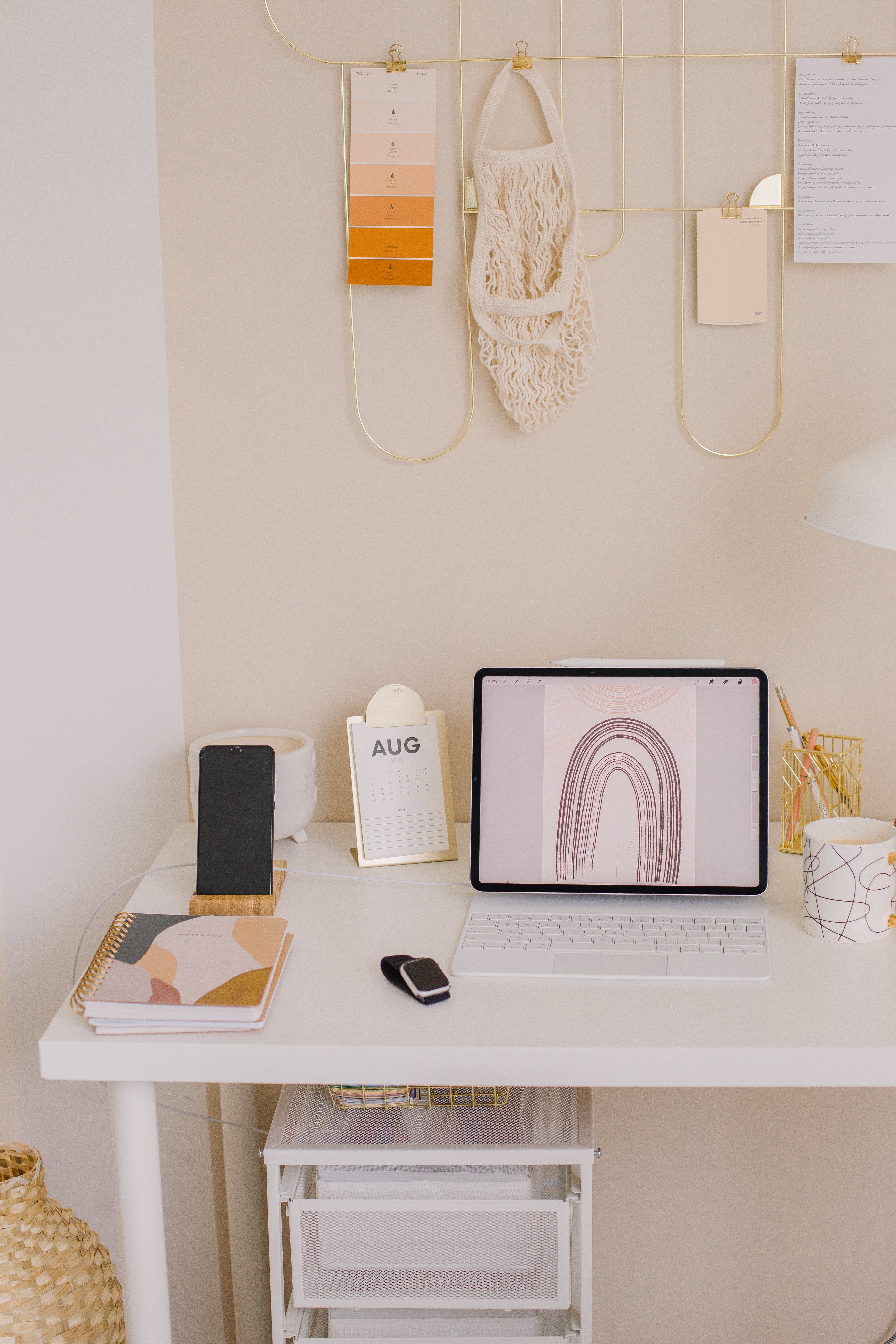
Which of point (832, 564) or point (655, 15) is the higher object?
point (655, 15)

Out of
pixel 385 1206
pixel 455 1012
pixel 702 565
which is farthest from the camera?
pixel 702 565

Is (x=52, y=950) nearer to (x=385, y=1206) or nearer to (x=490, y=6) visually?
(x=385, y=1206)

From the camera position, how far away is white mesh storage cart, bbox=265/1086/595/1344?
3.50ft

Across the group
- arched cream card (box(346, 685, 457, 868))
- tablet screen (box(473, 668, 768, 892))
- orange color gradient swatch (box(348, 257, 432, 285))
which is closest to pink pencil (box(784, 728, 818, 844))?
tablet screen (box(473, 668, 768, 892))

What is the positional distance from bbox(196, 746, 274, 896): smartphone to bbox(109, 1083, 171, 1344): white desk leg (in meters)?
0.24

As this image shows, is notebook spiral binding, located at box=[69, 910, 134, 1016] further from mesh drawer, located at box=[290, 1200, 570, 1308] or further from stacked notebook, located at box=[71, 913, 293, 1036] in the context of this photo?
mesh drawer, located at box=[290, 1200, 570, 1308]

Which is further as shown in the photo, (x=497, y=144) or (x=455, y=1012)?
(x=497, y=144)

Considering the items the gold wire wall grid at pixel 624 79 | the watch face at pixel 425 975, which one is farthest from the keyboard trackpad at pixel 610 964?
the gold wire wall grid at pixel 624 79

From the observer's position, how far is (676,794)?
117 cm

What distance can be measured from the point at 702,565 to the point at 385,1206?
84 cm

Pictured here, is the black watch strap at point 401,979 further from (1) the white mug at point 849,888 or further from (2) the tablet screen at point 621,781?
(1) the white mug at point 849,888

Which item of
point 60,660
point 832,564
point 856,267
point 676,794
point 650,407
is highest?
point 856,267

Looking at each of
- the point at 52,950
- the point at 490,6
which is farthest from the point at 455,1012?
the point at 490,6

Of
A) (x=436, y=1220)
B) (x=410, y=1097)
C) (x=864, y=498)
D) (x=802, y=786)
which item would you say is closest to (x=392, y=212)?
(x=864, y=498)
